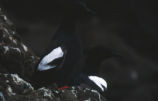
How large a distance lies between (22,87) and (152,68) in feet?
29.2

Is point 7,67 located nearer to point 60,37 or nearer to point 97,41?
point 60,37

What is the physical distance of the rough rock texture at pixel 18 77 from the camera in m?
5.08

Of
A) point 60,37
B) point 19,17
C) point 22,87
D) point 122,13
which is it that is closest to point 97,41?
point 122,13

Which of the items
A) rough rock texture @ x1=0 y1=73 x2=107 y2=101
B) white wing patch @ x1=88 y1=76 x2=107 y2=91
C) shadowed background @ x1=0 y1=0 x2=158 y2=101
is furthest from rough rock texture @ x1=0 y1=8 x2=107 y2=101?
shadowed background @ x1=0 y1=0 x2=158 y2=101

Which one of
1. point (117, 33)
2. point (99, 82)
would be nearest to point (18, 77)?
point (99, 82)

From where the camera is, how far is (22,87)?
525cm

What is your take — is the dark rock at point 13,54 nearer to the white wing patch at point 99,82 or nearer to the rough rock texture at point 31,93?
the rough rock texture at point 31,93

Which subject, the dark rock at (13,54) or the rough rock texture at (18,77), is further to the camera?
the dark rock at (13,54)

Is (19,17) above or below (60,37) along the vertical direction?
above

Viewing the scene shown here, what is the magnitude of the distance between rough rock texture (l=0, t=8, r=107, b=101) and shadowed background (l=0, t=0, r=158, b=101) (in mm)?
6206

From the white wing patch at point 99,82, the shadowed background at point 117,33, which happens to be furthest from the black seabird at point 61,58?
the shadowed background at point 117,33

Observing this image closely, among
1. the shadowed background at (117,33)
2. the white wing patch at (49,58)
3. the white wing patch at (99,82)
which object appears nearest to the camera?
the white wing patch at (49,58)

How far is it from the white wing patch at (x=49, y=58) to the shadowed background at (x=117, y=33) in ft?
21.2

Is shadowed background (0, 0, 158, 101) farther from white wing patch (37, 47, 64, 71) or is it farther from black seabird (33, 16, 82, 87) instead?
white wing patch (37, 47, 64, 71)
